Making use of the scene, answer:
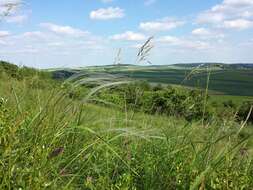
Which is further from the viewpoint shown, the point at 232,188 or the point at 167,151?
the point at 167,151

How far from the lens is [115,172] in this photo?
3227mm

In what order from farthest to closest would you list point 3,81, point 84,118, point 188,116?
point 3,81
point 188,116
point 84,118

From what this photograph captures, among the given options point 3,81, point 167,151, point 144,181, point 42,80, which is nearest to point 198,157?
point 167,151

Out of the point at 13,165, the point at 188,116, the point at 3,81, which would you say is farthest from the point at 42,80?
the point at 13,165

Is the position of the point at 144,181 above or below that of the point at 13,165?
below

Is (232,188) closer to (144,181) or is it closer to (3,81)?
(144,181)

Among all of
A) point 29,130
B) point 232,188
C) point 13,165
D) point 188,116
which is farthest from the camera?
point 188,116

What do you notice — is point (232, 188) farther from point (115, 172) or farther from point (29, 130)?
point (29, 130)

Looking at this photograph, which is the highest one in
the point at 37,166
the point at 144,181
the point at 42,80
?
the point at 42,80

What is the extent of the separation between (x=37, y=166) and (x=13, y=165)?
17cm

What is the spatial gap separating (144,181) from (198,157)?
1.60ft

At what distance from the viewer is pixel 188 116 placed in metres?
4.82

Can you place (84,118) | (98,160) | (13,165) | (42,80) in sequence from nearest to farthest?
1. (13,165)
2. (98,160)
3. (84,118)
4. (42,80)

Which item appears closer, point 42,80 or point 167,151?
point 167,151
